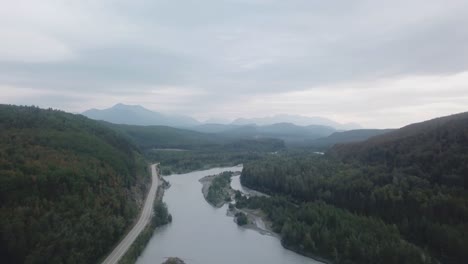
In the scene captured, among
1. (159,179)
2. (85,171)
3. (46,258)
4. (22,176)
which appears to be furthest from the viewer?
(159,179)

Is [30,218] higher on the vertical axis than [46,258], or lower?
higher

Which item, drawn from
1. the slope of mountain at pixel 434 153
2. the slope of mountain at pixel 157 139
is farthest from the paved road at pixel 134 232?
the slope of mountain at pixel 157 139

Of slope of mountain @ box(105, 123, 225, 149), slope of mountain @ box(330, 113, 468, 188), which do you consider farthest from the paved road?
slope of mountain @ box(105, 123, 225, 149)

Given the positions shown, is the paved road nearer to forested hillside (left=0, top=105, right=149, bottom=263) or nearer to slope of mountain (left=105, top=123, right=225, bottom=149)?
forested hillside (left=0, top=105, right=149, bottom=263)

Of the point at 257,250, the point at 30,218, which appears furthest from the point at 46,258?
the point at 257,250

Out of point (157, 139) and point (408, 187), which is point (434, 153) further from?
point (157, 139)

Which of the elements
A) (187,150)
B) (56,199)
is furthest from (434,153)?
(187,150)

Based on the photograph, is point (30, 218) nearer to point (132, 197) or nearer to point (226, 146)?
point (132, 197)
